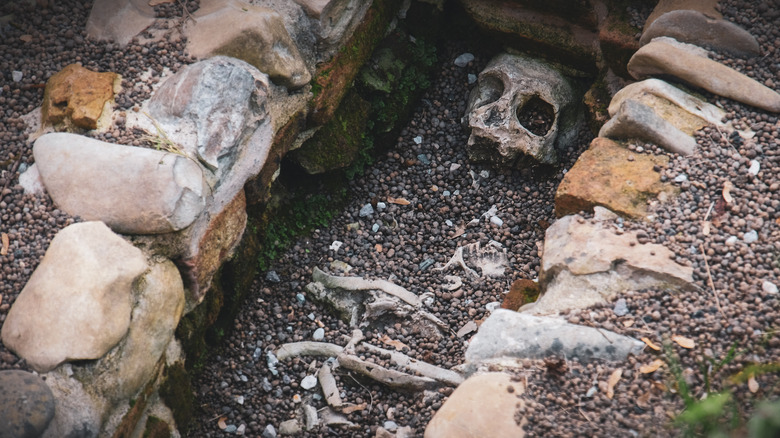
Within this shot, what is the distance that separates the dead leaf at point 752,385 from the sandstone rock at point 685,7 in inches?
77.0

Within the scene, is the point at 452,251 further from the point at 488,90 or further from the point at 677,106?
the point at 677,106

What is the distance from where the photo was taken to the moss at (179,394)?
3.16m

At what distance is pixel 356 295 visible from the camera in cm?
379

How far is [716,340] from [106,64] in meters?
3.06

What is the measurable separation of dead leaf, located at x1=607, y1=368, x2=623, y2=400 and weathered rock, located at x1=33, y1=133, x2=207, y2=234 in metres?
1.88

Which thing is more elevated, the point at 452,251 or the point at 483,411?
the point at 483,411

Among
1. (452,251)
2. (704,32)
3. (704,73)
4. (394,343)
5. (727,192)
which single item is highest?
(704,32)

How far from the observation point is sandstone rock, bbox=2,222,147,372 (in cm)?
255

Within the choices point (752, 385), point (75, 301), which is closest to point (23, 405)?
point (75, 301)

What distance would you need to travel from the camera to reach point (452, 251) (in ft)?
13.3

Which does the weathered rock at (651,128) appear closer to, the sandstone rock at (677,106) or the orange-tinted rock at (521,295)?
the sandstone rock at (677,106)

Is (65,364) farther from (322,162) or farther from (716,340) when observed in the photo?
(716,340)

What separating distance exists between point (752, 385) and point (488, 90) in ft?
8.23

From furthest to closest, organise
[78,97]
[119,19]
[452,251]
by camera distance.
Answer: [452,251], [119,19], [78,97]
